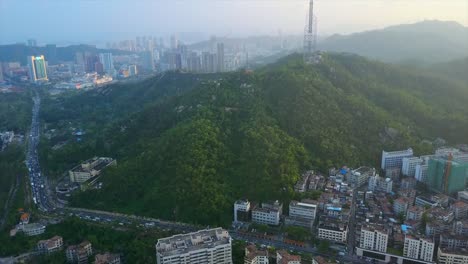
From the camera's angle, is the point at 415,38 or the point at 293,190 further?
the point at 415,38

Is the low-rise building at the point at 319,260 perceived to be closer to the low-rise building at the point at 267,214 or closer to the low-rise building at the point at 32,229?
the low-rise building at the point at 267,214

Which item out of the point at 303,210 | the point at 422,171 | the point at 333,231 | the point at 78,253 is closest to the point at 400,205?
the point at 422,171

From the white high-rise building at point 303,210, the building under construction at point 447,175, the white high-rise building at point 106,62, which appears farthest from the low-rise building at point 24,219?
the white high-rise building at point 106,62

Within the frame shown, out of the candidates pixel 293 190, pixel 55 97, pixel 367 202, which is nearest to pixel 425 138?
pixel 367 202

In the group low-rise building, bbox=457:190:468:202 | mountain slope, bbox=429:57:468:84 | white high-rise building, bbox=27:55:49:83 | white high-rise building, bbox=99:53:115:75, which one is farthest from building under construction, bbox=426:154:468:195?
white high-rise building, bbox=99:53:115:75

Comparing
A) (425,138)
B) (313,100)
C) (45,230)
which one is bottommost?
(45,230)

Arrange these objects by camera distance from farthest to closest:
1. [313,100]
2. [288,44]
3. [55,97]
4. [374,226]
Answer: [288,44]
[55,97]
[313,100]
[374,226]

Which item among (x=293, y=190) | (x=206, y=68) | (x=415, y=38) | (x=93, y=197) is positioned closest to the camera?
(x=293, y=190)

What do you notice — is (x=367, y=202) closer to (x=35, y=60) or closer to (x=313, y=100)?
(x=313, y=100)
